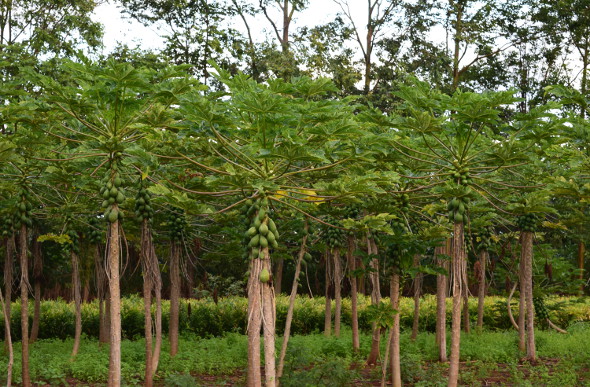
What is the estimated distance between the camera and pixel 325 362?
13859mm

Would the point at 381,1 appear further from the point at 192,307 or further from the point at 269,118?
the point at 269,118

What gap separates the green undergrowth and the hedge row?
1003mm

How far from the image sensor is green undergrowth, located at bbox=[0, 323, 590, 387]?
11805 mm

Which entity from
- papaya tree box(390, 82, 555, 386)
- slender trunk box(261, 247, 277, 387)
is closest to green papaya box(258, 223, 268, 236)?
slender trunk box(261, 247, 277, 387)

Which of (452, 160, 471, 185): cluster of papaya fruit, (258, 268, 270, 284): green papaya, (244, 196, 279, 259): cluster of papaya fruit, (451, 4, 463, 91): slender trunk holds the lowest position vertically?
(258, 268, 270, 284): green papaya

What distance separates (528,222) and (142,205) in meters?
8.39

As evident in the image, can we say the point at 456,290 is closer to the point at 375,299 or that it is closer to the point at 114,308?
the point at 375,299

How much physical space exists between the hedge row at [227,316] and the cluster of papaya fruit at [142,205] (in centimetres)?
754

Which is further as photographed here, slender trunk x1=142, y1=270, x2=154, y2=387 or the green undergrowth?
the green undergrowth

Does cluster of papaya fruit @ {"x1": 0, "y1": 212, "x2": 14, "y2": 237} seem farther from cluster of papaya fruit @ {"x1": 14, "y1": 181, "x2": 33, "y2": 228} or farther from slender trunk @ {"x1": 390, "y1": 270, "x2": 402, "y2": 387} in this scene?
slender trunk @ {"x1": 390, "y1": 270, "x2": 402, "y2": 387}

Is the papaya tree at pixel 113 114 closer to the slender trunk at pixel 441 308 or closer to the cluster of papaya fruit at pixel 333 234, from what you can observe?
the cluster of papaya fruit at pixel 333 234

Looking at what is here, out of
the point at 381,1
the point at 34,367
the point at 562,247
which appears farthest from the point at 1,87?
the point at 562,247

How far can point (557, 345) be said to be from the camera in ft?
50.4

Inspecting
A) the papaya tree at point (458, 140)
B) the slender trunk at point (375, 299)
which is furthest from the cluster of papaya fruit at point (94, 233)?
the papaya tree at point (458, 140)
